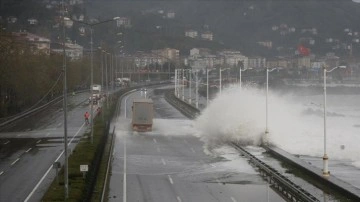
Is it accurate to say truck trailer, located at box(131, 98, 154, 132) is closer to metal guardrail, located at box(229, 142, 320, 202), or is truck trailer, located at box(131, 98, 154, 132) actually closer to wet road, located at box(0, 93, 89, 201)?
wet road, located at box(0, 93, 89, 201)

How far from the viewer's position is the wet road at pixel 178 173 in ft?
98.9

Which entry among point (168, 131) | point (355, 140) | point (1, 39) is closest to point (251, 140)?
point (168, 131)

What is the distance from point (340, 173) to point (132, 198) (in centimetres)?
1499

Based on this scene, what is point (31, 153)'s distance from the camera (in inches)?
1773

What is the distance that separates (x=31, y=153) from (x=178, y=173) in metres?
12.8

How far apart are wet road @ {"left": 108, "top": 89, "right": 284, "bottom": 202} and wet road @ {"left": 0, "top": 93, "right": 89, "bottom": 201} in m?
3.66

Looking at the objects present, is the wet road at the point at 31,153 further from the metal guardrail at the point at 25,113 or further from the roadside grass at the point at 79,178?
the metal guardrail at the point at 25,113

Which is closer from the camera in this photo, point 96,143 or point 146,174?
point 146,174

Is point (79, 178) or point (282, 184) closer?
point (79, 178)

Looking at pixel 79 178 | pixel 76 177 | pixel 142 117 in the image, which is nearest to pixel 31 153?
pixel 76 177

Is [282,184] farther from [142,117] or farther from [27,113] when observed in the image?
[27,113]

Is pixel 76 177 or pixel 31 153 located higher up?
pixel 76 177

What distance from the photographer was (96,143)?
154 ft

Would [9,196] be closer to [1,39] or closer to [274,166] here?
[274,166]
